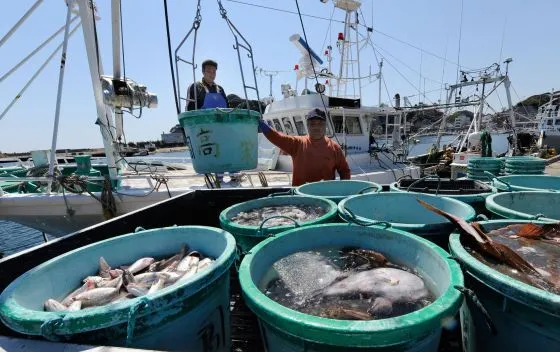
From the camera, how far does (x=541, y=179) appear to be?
3508 millimetres

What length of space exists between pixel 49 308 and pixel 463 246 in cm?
222

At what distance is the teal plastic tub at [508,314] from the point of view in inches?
43.1

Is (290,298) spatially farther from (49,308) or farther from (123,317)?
(49,308)

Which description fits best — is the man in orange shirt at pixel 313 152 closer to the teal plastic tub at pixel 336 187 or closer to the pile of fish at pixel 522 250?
the teal plastic tub at pixel 336 187

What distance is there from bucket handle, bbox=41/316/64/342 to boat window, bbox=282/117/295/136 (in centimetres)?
883

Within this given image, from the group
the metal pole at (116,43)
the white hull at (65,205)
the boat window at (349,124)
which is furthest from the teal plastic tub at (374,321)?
the boat window at (349,124)

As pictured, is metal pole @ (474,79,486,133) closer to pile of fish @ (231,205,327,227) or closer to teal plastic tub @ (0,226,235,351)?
pile of fish @ (231,205,327,227)

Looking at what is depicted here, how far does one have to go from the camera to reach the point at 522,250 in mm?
1606

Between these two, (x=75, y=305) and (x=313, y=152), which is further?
(x=313, y=152)

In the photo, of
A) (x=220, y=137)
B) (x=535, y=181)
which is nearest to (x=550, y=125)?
(x=535, y=181)

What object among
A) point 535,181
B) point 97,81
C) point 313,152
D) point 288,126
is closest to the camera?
point 535,181

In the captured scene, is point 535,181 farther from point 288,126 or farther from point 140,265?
point 288,126

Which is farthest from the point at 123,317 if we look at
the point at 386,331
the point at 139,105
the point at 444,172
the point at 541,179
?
the point at 444,172

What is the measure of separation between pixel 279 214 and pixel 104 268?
1.47m
